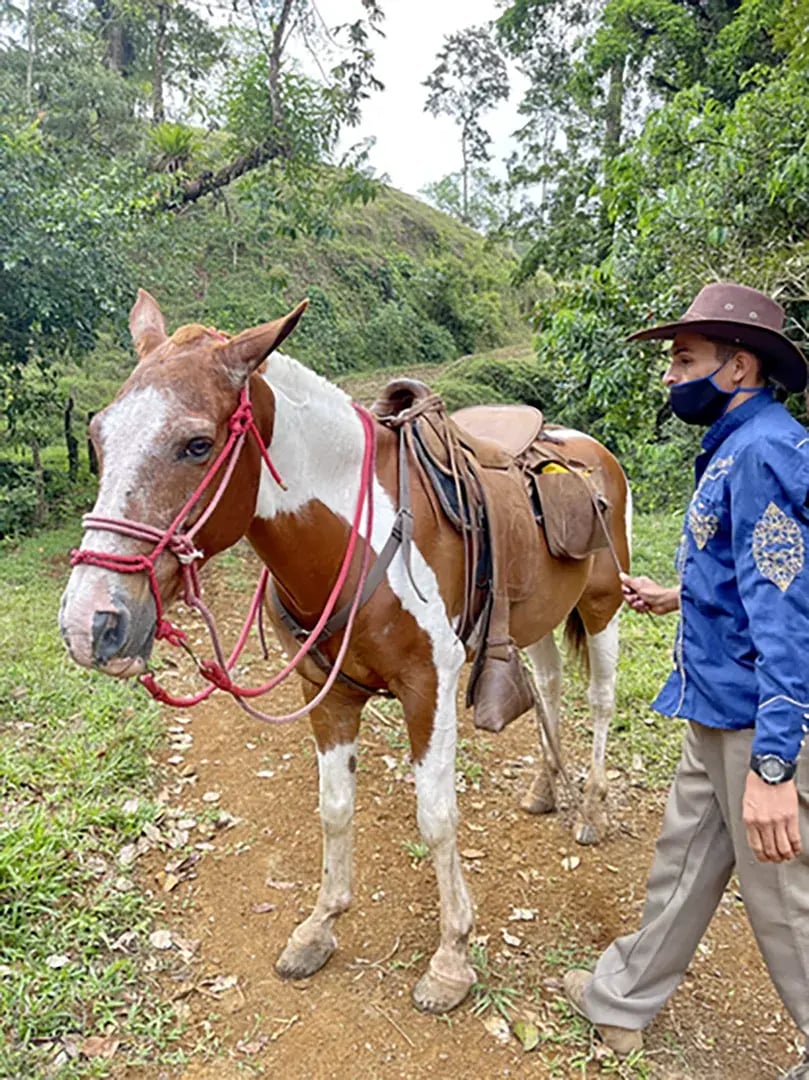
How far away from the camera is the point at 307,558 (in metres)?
1.96

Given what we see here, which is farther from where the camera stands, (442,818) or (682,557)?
(442,818)

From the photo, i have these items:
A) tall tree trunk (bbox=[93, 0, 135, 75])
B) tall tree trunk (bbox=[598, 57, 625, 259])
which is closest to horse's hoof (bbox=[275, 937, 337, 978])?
tall tree trunk (bbox=[598, 57, 625, 259])

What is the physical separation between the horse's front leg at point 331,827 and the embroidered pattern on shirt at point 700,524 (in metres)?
1.19

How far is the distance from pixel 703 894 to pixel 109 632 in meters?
1.77

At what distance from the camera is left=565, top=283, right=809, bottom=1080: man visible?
5.11ft

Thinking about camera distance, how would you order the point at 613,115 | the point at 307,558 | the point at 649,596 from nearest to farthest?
the point at 307,558
the point at 649,596
the point at 613,115

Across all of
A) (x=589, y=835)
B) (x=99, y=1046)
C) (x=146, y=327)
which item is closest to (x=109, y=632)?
(x=146, y=327)

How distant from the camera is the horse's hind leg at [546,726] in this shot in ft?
10.6

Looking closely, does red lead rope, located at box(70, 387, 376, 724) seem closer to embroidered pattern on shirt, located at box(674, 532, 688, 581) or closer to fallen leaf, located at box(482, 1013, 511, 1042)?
embroidered pattern on shirt, located at box(674, 532, 688, 581)

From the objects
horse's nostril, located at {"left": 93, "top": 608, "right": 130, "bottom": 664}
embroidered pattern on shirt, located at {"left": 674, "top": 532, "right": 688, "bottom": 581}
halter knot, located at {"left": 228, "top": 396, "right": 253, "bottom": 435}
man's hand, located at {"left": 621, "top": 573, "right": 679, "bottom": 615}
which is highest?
halter knot, located at {"left": 228, "top": 396, "right": 253, "bottom": 435}

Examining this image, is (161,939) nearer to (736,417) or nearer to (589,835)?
(589,835)

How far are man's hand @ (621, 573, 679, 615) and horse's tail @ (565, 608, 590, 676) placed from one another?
4.04 feet

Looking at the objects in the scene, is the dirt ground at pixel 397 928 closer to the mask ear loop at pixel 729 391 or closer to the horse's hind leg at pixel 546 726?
the horse's hind leg at pixel 546 726

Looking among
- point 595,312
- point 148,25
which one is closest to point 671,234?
point 595,312
